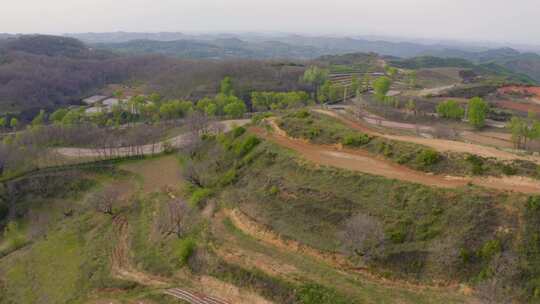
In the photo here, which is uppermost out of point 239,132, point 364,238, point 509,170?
point 509,170

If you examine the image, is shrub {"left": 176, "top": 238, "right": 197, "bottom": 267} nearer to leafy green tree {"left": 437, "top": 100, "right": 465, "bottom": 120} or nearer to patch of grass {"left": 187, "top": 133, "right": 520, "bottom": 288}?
patch of grass {"left": 187, "top": 133, "right": 520, "bottom": 288}

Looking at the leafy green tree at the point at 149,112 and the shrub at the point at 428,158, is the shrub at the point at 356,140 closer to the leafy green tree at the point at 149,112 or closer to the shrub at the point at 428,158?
the shrub at the point at 428,158

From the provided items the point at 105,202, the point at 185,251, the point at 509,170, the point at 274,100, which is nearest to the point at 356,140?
the point at 509,170

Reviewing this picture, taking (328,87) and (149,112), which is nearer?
(149,112)

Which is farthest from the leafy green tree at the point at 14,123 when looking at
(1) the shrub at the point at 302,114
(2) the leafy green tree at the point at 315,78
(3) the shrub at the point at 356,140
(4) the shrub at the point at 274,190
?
(2) the leafy green tree at the point at 315,78

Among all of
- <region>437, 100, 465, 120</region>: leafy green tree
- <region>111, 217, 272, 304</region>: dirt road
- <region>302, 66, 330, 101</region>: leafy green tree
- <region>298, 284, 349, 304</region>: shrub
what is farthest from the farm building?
<region>298, 284, 349, 304</region>: shrub

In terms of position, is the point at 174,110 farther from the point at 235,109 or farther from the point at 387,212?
the point at 387,212

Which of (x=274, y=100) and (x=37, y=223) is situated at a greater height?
(x=274, y=100)
